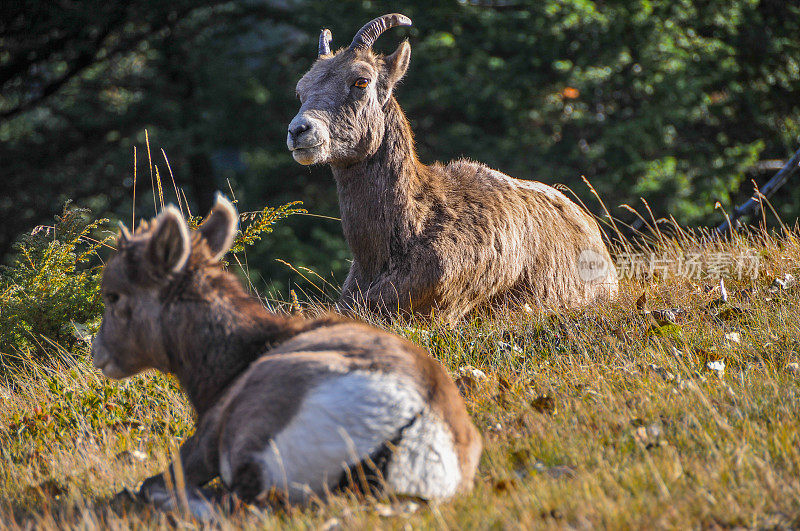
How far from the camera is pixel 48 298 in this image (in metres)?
6.50

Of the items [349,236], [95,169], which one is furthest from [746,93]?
[95,169]

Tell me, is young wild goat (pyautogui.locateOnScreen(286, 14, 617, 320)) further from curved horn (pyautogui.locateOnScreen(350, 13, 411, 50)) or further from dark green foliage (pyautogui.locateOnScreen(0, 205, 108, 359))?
dark green foliage (pyautogui.locateOnScreen(0, 205, 108, 359))

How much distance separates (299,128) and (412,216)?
1089mm

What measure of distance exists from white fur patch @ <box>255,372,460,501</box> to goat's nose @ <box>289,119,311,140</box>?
3.22 metres

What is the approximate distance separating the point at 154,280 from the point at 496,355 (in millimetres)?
2374

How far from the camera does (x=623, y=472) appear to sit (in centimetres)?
341

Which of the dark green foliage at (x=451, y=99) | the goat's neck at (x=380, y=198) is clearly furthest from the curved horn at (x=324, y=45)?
the dark green foliage at (x=451, y=99)

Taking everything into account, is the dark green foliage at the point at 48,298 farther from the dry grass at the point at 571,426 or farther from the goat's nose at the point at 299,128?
the goat's nose at the point at 299,128

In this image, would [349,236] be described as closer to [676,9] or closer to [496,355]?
[496,355]

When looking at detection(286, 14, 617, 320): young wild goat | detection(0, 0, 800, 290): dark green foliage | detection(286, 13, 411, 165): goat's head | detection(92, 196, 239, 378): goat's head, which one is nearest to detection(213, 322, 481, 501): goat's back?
detection(92, 196, 239, 378): goat's head

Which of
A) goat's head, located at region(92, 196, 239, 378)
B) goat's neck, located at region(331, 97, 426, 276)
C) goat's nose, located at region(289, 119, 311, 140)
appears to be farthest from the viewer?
goat's neck, located at region(331, 97, 426, 276)

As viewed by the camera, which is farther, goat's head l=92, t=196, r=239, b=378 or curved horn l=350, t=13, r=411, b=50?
curved horn l=350, t=13, r=411, b=50

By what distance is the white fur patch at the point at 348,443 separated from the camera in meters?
3.19

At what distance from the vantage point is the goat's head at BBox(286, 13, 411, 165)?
20.2ft
